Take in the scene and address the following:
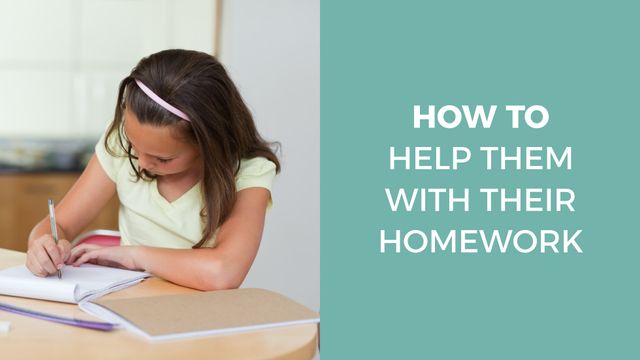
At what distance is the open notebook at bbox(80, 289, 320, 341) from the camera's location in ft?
3.68

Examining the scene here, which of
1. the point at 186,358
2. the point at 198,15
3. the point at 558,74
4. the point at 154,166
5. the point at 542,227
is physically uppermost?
the point at 198,15

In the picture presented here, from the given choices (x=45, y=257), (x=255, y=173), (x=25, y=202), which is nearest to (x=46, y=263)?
(x=45, y=257)

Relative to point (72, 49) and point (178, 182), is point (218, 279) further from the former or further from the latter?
point (72, 49)

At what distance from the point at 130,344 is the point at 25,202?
10.2 feet

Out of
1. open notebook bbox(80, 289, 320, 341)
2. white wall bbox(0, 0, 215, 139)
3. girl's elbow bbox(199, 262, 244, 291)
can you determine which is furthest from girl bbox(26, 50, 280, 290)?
white wall bbox(0, 0, 215, 139)

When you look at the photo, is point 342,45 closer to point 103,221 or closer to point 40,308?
point 40,308

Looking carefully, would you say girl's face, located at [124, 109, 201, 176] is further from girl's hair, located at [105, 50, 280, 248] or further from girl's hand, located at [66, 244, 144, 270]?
girl's hand, located at [66, 244, 144, 270]

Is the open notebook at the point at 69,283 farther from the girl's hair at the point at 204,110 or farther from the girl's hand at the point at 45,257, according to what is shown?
the girl's hair at the point at 204,110

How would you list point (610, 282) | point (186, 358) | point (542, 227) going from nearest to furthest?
point (186, 358) → point (610, 282) → point (542, 227)

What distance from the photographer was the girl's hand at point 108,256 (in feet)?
5.00

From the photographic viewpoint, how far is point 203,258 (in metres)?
1.48

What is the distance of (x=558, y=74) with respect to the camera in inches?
57.4

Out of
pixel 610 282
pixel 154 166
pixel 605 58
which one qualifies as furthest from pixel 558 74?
pixel 154 166

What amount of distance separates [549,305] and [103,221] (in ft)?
9.79
